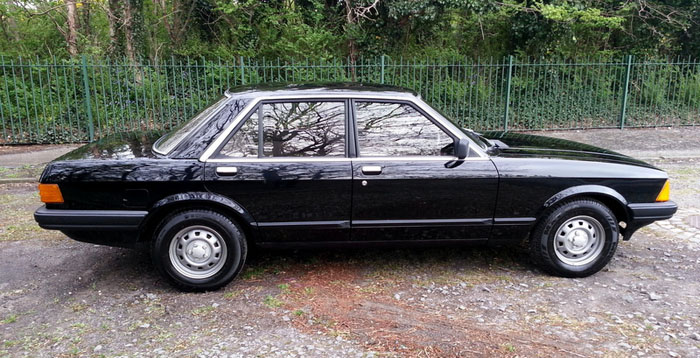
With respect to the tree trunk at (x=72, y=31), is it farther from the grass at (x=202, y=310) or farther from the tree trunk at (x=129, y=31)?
the grass at (x=202, y=310)

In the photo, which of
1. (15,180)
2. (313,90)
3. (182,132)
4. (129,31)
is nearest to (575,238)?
(313,90)

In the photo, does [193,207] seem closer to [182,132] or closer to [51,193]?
[182,132]

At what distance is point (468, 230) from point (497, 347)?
1151 mm

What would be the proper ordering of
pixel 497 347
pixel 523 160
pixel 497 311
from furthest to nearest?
pixel 523 160, pixel 497 311, pixel 497 347

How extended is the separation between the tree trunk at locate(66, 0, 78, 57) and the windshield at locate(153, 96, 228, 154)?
1193cm

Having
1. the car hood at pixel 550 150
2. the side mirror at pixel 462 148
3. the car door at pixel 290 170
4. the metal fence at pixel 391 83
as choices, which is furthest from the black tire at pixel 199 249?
the metal fence at pixel 391 83

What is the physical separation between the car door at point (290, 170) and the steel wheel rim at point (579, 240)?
1.84m

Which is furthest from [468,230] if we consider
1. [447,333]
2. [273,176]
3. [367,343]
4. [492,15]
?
[492,15]

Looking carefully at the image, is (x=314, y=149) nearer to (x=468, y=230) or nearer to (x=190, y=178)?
(x=190, y=178)

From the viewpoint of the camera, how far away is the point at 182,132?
438 centimetres

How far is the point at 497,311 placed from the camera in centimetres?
392

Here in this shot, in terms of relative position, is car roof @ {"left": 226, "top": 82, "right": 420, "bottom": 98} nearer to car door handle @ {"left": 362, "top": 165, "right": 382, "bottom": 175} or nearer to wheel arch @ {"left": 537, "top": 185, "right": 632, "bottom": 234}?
car door handle @ {"left": 362, "top": 165, "right": 382, "bottom": 175}

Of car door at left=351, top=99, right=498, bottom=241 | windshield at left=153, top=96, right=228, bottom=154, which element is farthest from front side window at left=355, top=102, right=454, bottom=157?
windshield at left=153, top=96, right=228, bottom=154

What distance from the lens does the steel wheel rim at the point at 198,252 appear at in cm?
411
